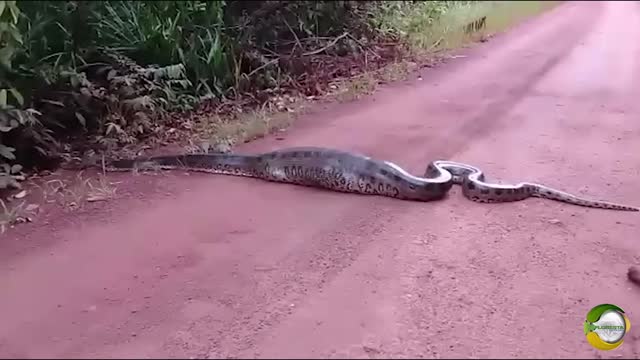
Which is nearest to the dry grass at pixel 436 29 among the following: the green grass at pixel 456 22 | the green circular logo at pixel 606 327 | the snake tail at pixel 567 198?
the green grass at pixel 456 22

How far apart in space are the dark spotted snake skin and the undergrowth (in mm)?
719

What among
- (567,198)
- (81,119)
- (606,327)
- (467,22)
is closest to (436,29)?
(467,22)

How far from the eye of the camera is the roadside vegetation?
7.20 metres

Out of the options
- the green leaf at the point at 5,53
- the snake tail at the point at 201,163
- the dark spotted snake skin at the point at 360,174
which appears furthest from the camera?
the snake tail at the point at 201,163

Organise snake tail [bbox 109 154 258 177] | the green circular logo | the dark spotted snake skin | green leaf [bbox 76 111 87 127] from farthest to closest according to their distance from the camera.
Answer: green leaf [bbox 76 111 87 127] → snake tail [bbox 109 154 258 177] → the dark spotted snake skin → the green circular logo

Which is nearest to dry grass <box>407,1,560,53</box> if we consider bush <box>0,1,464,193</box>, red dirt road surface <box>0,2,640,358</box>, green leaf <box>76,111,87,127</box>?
bush <box>0,1,464,193</box>

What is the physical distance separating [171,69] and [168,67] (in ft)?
0.19

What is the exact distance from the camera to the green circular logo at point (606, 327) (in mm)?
3609

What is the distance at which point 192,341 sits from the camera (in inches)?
145

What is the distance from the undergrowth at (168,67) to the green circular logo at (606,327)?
14.3 ft

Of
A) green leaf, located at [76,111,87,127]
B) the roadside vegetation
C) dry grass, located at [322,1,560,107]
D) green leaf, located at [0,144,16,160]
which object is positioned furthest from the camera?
dry grass, located at [322,1,560,107]

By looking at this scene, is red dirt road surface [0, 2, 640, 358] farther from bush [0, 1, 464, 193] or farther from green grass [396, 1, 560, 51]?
green grass [396, 1, 560, 51]

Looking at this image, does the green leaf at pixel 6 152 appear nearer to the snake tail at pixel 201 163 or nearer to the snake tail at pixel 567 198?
the snake tail at pixel 201 163

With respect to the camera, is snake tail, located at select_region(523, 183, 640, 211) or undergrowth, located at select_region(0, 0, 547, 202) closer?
snake tail, located at select_region(523, 183, 640, 211)
